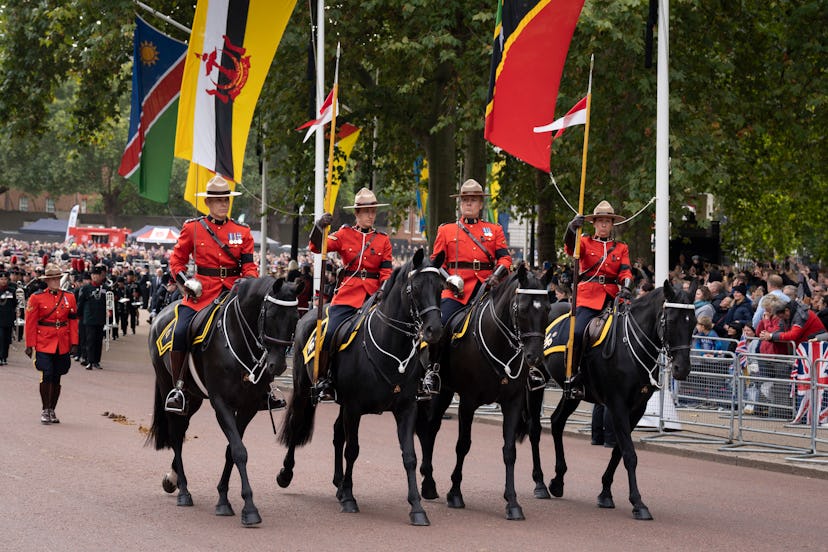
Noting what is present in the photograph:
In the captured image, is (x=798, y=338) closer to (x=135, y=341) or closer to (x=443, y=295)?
(x=443, y=295)

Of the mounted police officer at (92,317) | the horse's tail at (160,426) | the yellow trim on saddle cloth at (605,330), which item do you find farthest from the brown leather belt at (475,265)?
the mounted police officer at (92,317)

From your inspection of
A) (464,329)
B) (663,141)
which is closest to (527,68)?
(663,141)

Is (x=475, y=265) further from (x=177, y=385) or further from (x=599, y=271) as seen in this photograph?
(x=177, y=385)

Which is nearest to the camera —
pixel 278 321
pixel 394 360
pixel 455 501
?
pixel 278 321

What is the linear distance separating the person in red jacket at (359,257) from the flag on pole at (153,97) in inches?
433

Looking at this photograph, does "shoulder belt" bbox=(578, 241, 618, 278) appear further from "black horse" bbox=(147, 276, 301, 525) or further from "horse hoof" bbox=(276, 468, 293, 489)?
"black horse" bbox=(147, 276, 301, 525)

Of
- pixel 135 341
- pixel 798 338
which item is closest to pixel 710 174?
pixel 798 338

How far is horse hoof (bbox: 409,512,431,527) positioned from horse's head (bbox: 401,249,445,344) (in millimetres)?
1335

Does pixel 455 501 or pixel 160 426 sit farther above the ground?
pixel 160 426

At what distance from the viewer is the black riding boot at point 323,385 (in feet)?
35.9

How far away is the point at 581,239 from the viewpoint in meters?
12.4

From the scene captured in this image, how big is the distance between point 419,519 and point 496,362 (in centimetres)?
164

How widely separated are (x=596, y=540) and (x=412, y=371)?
204cm

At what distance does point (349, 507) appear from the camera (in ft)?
34.6
